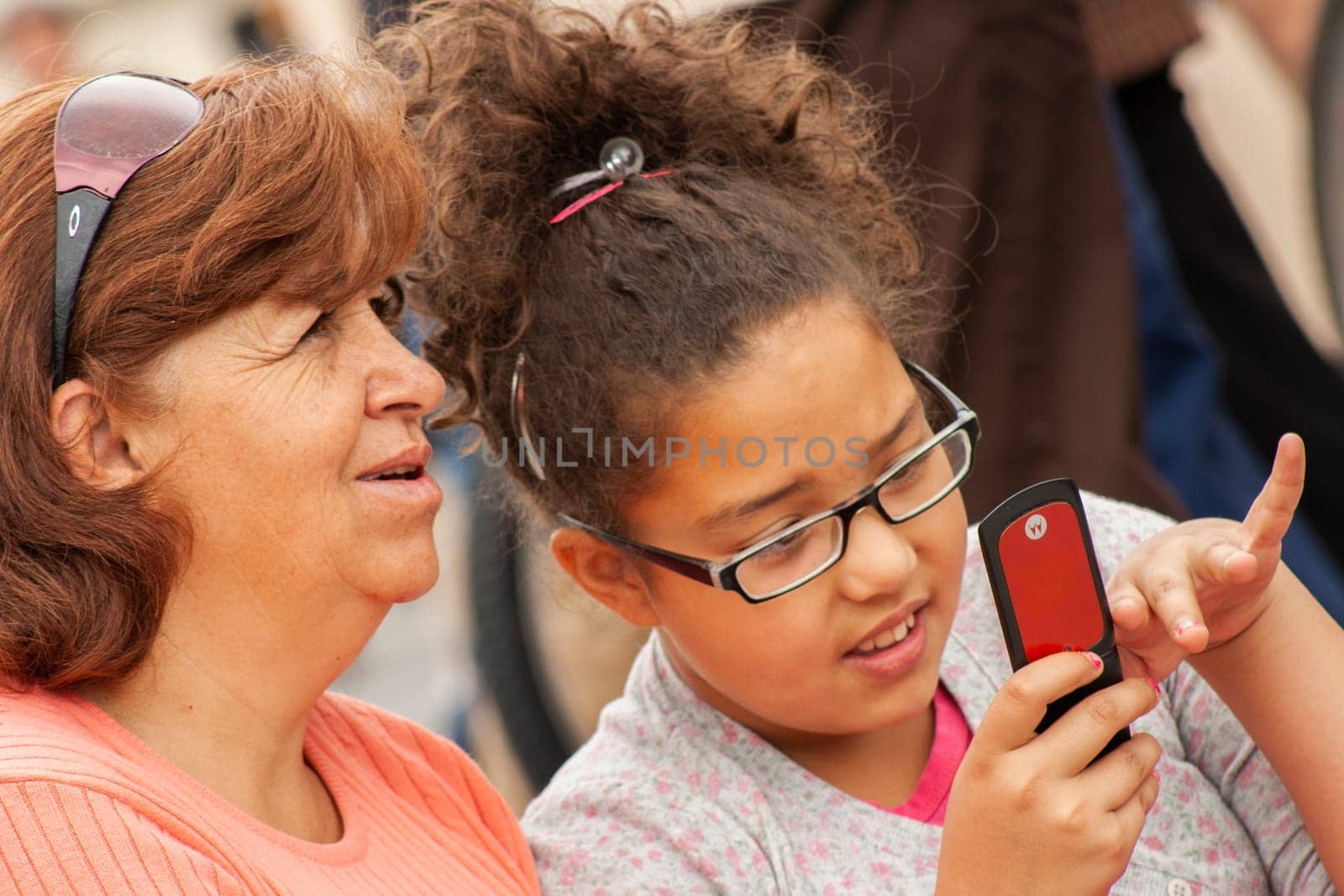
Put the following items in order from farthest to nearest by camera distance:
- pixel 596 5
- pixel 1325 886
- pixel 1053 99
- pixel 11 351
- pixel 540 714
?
pixel 540 714
pixel 1053 99
pixel 596 5
pixel 1325 886
pixel 11 351

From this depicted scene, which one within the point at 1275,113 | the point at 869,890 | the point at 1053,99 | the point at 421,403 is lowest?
the point at 1275,113

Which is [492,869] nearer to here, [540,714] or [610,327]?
[610,327]

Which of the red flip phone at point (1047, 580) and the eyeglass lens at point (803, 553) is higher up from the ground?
the red flip phone at point (1047, 580)

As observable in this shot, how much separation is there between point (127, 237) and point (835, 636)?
0.69m

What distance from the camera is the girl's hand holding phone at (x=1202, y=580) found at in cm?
114

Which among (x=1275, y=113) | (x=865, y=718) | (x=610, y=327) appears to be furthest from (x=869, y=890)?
(x=1275, y=113)

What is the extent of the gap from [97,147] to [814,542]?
2.25ft

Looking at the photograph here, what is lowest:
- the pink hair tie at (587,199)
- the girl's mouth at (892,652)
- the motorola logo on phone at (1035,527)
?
the girl's mouth at (892,652)

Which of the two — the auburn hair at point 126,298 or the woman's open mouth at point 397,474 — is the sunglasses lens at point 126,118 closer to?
the auburn hair at point 126,298

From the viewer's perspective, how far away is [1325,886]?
1.32 m

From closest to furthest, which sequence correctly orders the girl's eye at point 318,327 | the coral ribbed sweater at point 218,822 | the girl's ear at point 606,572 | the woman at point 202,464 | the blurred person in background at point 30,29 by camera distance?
the coral ribbed sweater at point 218,822, the woman at point 202,464, the girl's eye at point 318,327, the girl's ear at point 606,572, the blurred person in background at point 30,29

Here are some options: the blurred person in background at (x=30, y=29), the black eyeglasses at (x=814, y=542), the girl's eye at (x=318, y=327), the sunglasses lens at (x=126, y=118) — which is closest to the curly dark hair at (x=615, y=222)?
the black eyeglasses at (x=814, y=542)

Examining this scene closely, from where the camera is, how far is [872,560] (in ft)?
4.34

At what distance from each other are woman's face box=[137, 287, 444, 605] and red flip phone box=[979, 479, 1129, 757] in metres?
0.49
